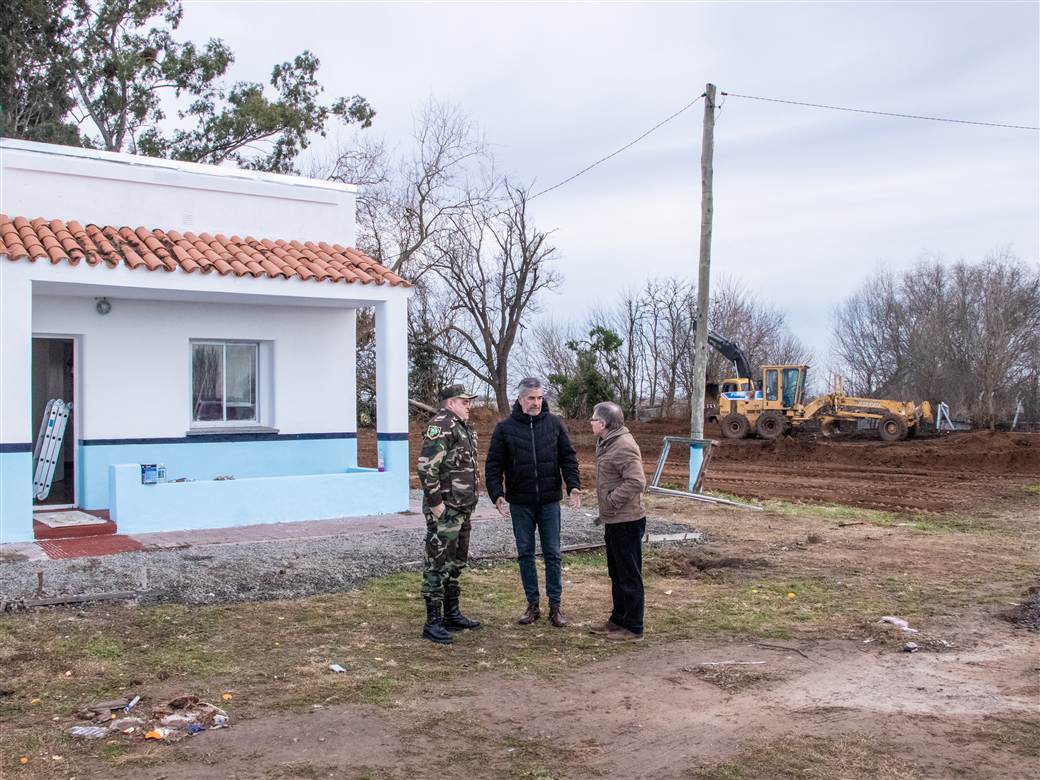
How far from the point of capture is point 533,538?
7.47 meters

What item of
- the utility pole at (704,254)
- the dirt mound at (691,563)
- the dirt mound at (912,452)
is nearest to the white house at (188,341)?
the dirt mound at (691,563)

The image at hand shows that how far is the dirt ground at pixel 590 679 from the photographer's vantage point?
188 inches

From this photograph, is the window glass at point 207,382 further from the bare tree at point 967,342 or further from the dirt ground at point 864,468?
the bare tree at point 967,342

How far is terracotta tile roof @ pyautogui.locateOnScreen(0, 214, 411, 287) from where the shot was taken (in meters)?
10.5

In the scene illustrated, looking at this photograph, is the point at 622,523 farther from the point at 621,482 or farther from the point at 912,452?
the point at 912,452

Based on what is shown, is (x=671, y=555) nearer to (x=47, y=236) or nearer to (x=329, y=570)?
(x=329, y=570)

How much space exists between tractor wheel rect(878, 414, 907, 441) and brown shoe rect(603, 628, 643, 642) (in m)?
23.1

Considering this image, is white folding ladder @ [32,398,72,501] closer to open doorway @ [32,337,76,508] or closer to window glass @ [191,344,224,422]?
open doorway @ [32,337,76,508]

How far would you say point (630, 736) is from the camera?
5.16 meters

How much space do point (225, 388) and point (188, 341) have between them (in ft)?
2.77

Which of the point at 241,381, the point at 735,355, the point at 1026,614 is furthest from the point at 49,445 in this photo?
the point at 735,355

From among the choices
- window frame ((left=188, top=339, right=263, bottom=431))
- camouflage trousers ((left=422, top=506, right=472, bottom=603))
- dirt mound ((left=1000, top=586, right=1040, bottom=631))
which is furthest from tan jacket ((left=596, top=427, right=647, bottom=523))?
window frame ((left=188, top=339, right=263, bottom=431))

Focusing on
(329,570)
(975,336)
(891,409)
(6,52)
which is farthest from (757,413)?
(6,52)

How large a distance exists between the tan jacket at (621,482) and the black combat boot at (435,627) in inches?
54.0
